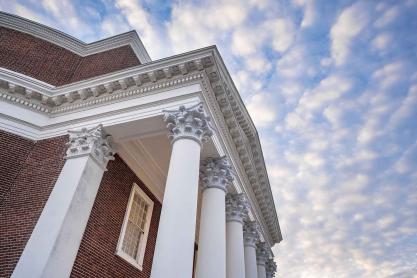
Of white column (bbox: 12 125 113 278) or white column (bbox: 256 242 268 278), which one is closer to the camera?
white column (bbox: 12 125 113 278)

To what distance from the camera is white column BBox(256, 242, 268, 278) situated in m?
20.7

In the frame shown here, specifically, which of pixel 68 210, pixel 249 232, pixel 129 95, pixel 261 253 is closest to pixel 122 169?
pixel 129 95

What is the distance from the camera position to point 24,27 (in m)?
17.5

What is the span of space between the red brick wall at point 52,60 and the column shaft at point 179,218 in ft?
29.5

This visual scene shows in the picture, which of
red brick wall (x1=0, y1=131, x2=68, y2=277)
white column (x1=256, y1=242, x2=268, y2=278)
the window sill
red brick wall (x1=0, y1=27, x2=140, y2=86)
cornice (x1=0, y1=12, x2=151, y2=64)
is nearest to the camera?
red brick wall (x1=0, y1=131, x2=68, y2=277)

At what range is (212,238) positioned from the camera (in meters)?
11.1

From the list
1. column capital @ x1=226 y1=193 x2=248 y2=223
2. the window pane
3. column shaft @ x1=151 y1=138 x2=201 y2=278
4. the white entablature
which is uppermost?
the white entablature

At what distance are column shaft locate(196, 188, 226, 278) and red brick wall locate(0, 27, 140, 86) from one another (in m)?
A: 9.08

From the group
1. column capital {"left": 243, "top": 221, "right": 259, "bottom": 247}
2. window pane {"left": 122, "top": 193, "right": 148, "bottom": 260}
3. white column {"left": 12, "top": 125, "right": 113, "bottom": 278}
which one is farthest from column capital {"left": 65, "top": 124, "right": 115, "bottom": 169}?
column capital {"left": 243, "top": 221, "right": 259, "bottom": 247}

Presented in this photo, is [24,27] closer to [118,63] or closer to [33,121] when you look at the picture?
[118,63]

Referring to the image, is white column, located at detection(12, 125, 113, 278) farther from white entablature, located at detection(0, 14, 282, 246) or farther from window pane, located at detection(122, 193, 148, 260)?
window pane, located at detection(122, 193, 148, 260)

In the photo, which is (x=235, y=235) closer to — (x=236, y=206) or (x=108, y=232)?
(x=236, y=206)

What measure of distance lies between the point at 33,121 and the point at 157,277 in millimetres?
8648

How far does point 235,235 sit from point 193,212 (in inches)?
262
